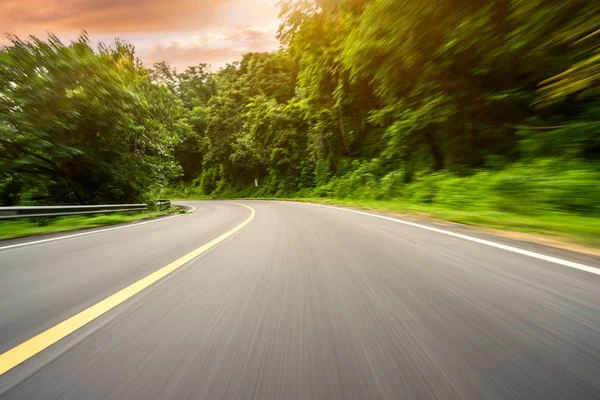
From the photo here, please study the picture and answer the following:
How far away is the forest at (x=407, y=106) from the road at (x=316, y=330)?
4436 millimetres

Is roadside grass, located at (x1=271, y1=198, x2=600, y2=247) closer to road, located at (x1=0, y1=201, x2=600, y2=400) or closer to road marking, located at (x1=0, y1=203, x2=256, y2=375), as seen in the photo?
road, located at (x1=0, y1=201, x2=600, y2=400)

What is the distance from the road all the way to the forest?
4436 mm

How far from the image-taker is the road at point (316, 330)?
1230mm

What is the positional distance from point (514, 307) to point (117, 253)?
4625mm

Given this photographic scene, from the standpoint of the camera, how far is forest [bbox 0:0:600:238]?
21.8 ft

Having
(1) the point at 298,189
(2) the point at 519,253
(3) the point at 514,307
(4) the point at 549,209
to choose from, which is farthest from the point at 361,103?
(3) the point at 514,307

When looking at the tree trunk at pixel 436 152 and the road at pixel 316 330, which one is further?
the tree trunk at pixel 436 152

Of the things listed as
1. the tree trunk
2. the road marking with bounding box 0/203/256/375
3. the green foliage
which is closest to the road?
the road marking with bounding box 0/203/256/375

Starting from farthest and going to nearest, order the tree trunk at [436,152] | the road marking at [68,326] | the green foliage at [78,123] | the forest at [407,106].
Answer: the tree trunk at [436,152] → the green foliage at [78,123] → the forest at [407,106] → the road marking at [68,326]

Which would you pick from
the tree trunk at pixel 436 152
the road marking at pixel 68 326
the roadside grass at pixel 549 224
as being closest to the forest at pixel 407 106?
the tree trunk at pixel 436 152

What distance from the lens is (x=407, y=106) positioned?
12930mm

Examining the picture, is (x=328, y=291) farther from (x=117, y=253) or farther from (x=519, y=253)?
(x=117, y=253)

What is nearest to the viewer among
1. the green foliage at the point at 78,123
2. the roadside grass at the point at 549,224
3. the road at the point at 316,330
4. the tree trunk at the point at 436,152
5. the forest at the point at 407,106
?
the road at the point at 316,330

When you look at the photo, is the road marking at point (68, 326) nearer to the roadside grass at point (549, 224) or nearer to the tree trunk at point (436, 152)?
the roadside grass at point (549, 224)
